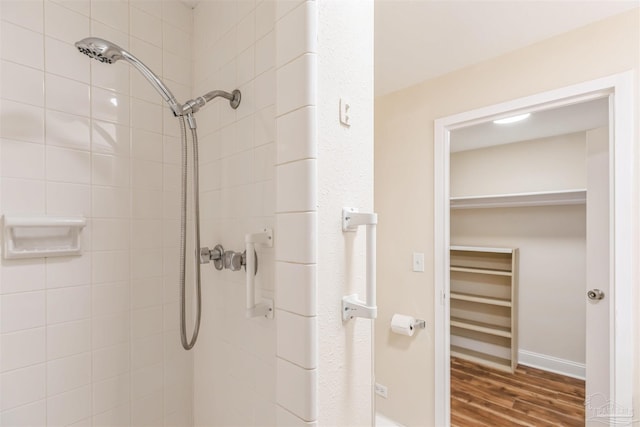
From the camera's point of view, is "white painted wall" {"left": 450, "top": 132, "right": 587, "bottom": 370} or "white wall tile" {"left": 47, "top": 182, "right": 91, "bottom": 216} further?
"white painted wall" {"left": 450, "top": 132, "right": 587, "bottom": 370}

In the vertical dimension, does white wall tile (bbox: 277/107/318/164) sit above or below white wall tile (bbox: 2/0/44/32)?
below

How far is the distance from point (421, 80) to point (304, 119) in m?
1.62

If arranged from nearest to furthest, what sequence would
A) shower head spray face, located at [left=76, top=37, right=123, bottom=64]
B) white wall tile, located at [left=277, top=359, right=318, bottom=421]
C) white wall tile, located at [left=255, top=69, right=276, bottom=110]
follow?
white wall tile, located at [left=277, top=359, right=318, bottom=421] → shower head spray face, located at [left=76, top=37, right=123, bottom=64] → white wall tile, located at [left=255, top=69, right=276, bottom=110]

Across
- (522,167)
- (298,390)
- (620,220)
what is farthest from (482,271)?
(298,390)

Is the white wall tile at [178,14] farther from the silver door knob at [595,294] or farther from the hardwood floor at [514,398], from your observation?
the hardwood floor at [514,398]

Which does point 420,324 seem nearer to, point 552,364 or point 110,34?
point 552,364

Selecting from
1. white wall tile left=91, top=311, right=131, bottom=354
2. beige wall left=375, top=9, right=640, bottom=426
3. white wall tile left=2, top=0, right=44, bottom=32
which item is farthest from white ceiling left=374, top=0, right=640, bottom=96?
white wall tile left=91, top=311, right=131, bottom=354

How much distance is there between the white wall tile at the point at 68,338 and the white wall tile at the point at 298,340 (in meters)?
0.82

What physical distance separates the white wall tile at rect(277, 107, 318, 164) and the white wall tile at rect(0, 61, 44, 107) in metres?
0.88

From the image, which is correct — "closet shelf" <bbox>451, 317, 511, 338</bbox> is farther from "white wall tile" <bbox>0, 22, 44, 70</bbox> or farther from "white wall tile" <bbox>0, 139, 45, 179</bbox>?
"white wall tile" <bbox>0, 22, 44, 70</bbox>

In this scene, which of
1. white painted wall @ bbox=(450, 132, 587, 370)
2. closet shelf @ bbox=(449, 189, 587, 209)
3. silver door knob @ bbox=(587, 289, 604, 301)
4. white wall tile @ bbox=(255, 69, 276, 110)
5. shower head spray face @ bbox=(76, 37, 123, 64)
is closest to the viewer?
shower head spray face @ bbox=(76, 37, 123, 64)

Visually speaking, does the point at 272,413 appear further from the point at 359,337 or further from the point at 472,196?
the point at 472,196

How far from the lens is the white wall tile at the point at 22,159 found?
3.11ft

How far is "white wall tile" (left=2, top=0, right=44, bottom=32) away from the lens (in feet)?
3.14
